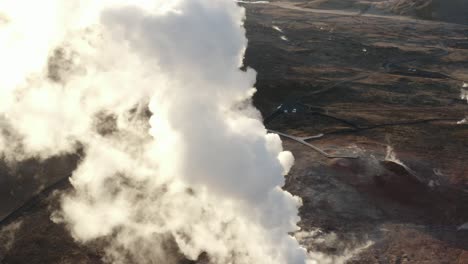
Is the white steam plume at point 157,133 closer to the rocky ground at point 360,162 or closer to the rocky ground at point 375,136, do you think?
the rocky ground at point 360,162

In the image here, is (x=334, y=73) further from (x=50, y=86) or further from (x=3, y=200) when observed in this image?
(x=3, y=200)

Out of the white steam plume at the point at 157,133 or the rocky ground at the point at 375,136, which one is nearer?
the white steam plume at the point at 157,133

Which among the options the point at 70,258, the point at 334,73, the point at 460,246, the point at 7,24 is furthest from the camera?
the point at 334,73

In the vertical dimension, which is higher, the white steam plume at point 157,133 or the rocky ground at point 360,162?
the white steam plume at point 157,133

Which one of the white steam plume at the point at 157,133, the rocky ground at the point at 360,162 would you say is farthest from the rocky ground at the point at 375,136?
the white steam plume at the point at 157,133

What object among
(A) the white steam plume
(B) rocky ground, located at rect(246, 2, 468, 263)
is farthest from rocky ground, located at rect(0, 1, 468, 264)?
(A) the white steam plume

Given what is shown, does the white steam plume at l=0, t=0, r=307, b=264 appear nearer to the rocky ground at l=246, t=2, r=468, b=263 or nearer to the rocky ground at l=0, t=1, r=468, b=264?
the rocky ground at l=0, t=1, r=468, b=264

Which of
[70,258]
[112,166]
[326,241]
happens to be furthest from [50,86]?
[326,241]
